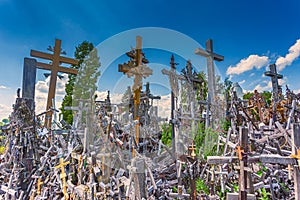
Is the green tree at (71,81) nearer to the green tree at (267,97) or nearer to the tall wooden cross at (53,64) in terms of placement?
the tall wooden cross at (53,64)

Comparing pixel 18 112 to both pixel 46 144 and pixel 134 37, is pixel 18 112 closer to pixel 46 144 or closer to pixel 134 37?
pixel 46 144

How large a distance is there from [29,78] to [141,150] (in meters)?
2.63

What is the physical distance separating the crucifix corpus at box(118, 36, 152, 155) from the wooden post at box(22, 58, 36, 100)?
155 cm

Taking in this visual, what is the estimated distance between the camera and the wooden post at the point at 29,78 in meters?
3.75

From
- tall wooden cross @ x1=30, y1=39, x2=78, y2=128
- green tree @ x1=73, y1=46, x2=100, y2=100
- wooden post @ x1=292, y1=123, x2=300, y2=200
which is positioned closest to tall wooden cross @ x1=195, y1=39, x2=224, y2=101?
green tree @ x1=73, y1=46, x2=100, y2=100

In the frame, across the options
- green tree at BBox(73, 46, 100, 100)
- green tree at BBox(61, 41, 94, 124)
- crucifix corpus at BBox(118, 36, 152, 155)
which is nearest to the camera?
crucifix corpus at BBox(118, 36, 152, 155)

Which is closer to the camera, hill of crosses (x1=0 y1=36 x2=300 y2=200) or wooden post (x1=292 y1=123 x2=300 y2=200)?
wooden post (x1=292 y1=123 x2=300 y2=200)

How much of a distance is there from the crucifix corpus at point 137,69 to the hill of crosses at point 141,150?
2 centimetres

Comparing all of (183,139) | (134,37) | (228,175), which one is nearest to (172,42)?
(134,37)

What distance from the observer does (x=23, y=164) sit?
3.21m

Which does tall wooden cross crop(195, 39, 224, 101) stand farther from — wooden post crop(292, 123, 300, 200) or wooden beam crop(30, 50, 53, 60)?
wooden post crop(292, 123, 300, 200)

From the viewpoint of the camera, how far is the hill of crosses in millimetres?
2387

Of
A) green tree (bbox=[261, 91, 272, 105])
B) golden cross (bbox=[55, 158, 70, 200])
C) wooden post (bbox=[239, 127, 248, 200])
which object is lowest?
golden cross (bbox=[55, 158, 70, 200])

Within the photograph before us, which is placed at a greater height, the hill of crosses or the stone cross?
the stone cross
